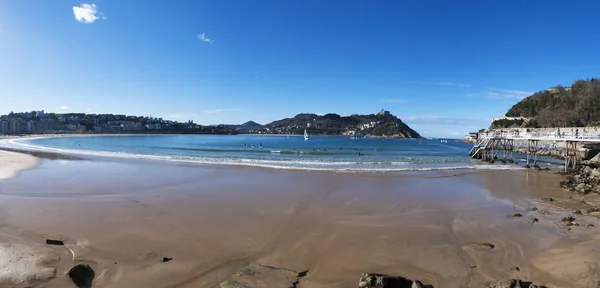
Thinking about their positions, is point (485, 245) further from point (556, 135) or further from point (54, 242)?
point (556, 135)

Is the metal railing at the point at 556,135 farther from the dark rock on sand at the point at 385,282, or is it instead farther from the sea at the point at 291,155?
the dark rock on sand at the point at 385,282

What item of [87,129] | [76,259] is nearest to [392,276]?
[76,259]

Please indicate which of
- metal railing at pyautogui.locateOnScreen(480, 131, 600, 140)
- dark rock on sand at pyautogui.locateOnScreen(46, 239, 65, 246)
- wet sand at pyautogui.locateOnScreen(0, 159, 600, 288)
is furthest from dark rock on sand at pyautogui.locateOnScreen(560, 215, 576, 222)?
metal railing at pyautogui.locateOnScreen(480, 131, 600, 140)

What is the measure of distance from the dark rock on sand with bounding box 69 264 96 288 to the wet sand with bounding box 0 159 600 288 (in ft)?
0.40

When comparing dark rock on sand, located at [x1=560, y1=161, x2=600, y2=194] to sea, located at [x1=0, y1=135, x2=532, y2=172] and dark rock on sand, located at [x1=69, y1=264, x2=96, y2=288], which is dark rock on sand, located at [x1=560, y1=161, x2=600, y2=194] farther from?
dark rock on sand, located at [x1=69, y1=264, x2=96, y2=288]

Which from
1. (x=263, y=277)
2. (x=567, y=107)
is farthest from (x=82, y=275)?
(x=567, y=107)

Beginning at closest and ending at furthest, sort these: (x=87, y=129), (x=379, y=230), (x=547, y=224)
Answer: (x=379, y=230) → (x=547, y=224) → (x=87, y=129)

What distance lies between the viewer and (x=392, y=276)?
17.8ft

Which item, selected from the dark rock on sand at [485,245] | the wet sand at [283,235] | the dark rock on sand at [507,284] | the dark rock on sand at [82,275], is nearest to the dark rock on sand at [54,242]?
the wet sand at [283,235]

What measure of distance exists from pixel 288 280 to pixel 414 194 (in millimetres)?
9845

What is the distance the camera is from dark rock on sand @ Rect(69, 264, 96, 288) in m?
5.16

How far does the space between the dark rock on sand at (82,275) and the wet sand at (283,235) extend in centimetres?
12

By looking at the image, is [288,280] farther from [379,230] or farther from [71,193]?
[71,193]

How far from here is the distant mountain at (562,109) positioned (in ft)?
193
